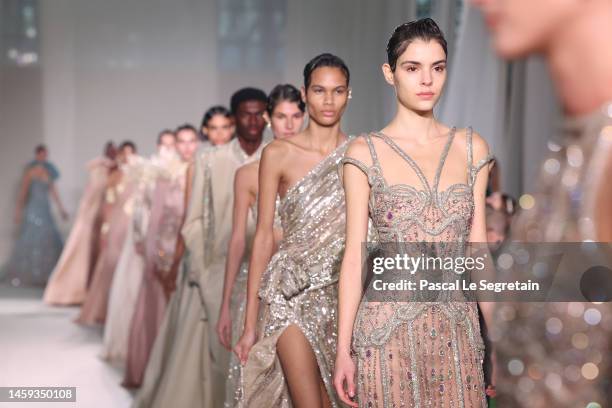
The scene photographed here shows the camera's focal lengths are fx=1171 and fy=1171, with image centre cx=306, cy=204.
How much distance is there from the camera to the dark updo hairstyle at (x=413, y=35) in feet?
7.39

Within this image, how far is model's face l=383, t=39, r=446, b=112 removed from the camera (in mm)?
2238

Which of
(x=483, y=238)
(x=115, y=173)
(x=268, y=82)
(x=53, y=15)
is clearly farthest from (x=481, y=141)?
(x=53, y=15)

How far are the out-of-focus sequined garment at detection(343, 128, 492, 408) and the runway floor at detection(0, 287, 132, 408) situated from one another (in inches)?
105

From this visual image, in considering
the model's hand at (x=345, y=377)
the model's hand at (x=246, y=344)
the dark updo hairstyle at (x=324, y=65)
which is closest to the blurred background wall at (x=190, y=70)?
the dark updo hairstyle at (x=324, y=65)

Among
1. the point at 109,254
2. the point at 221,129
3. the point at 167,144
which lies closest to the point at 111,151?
the point at 109,254

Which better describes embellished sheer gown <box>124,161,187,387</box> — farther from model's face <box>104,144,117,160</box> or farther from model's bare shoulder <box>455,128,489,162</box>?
model's bare shoulder <box>455,128,489,162</box>

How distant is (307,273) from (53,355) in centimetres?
369

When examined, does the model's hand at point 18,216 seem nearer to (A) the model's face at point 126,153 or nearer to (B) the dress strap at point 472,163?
(A) the model's face at point 126,153

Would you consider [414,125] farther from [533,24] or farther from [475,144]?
[533,24]

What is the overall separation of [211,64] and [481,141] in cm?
508

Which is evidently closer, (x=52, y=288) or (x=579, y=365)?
(x=579, y=365)

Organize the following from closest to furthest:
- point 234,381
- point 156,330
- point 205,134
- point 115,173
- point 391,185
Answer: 1. point 391,185
2. point 234,381
3. point 205,134
4. point 156,330
5. point 115,173

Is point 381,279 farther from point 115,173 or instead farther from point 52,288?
point 52,288

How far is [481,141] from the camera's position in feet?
7.59
